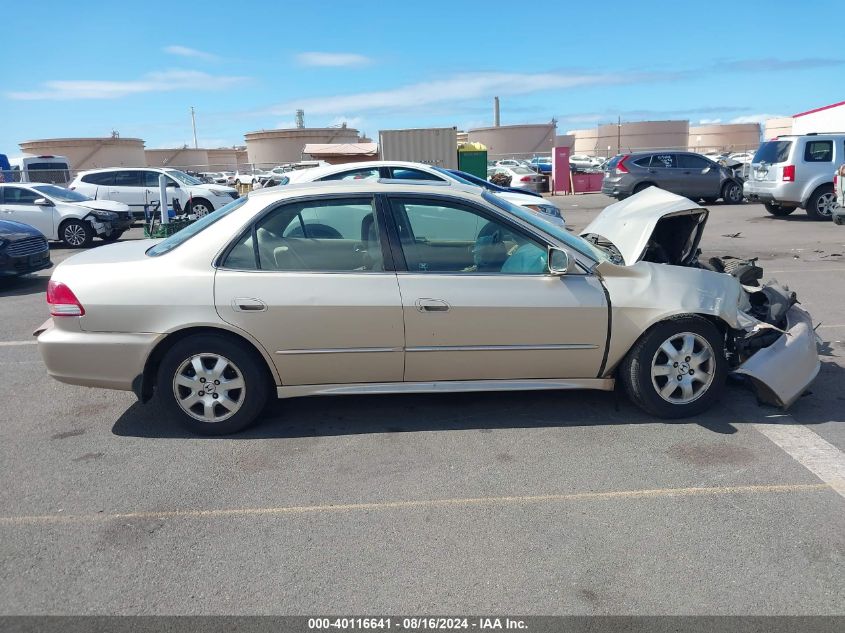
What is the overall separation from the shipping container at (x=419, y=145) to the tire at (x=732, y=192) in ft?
28.6

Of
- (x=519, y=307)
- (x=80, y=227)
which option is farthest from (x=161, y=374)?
(x=80, y=227)

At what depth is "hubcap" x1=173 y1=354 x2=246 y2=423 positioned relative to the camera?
4.42 m

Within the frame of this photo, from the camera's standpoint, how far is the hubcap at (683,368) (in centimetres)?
453

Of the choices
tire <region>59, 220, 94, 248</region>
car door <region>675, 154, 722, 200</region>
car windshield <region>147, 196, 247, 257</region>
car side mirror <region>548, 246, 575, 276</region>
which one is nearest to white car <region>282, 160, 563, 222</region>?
tire <region>59, 220, 94, 248</region>

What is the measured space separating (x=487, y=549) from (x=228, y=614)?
1159mm

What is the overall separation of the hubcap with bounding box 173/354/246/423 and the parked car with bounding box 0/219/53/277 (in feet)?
23.2

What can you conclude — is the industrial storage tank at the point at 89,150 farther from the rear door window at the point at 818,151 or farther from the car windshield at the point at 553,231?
the car windshield at the point at 553,231

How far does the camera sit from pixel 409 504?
3.68 m

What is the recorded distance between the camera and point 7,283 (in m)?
10.8

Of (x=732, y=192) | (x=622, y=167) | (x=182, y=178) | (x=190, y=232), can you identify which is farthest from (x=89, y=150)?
(x=190, y=232)

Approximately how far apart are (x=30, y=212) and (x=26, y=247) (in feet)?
18.6

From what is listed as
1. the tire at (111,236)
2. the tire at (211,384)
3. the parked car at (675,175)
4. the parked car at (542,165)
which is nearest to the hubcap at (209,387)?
the tire at (211,384)

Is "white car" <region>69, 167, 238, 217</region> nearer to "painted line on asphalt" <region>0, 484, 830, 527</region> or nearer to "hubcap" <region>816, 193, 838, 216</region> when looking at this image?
"hubcap" <region>816, 193, 838, 216</region>

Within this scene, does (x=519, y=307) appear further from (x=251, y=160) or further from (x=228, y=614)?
(x=251, y=160)
